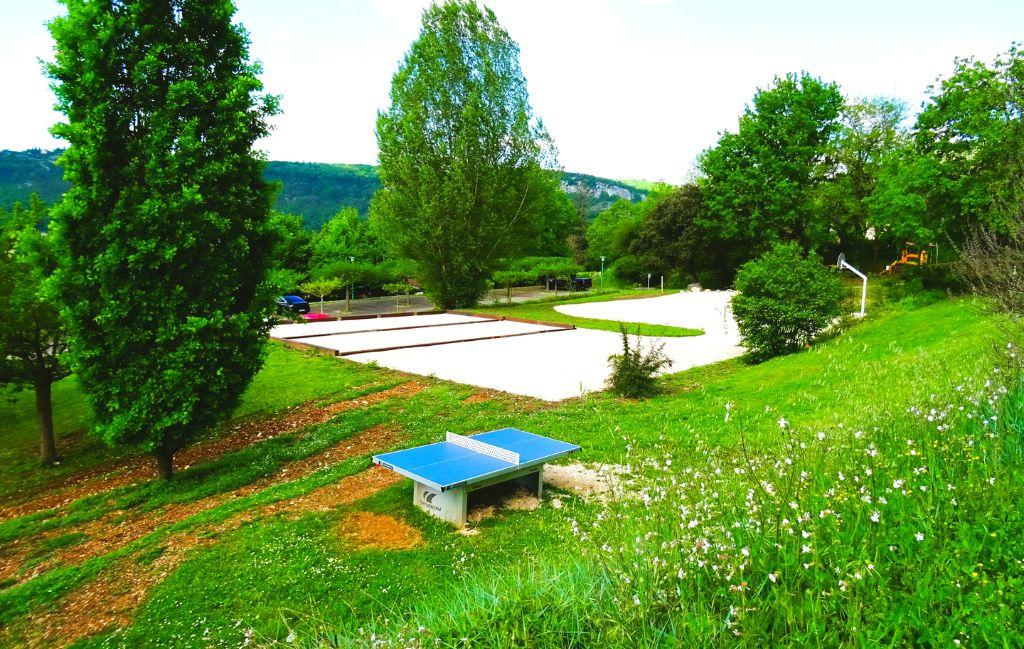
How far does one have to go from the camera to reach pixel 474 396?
10938 mm

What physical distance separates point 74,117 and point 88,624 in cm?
589

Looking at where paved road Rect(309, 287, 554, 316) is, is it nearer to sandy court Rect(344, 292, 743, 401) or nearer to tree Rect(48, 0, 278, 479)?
sandy court Rect(344, 292, 743, 401)

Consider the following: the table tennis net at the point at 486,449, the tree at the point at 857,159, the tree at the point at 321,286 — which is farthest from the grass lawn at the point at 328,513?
the tree at the point at 857,159

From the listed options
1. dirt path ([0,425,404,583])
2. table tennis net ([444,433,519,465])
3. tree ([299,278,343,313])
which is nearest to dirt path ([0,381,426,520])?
dirt path ([0,425,404,583])

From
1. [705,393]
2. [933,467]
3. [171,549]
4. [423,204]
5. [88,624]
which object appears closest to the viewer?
[933,467]

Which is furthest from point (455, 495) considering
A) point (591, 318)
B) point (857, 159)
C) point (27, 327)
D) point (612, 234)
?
point (612, 234)

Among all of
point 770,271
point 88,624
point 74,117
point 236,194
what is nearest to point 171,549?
point 88,624

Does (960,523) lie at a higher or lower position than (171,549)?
higher

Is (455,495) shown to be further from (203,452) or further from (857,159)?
(857,159)

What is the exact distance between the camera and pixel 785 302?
13.1m

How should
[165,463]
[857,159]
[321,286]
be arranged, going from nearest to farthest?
1. [165,463]
2. [321,286]
3. [857,159]

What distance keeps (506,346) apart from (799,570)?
15.2m

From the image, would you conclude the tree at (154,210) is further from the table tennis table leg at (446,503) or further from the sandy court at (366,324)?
the sandy court at (366,324)

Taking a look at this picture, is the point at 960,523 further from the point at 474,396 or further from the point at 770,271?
the point at 770,271
